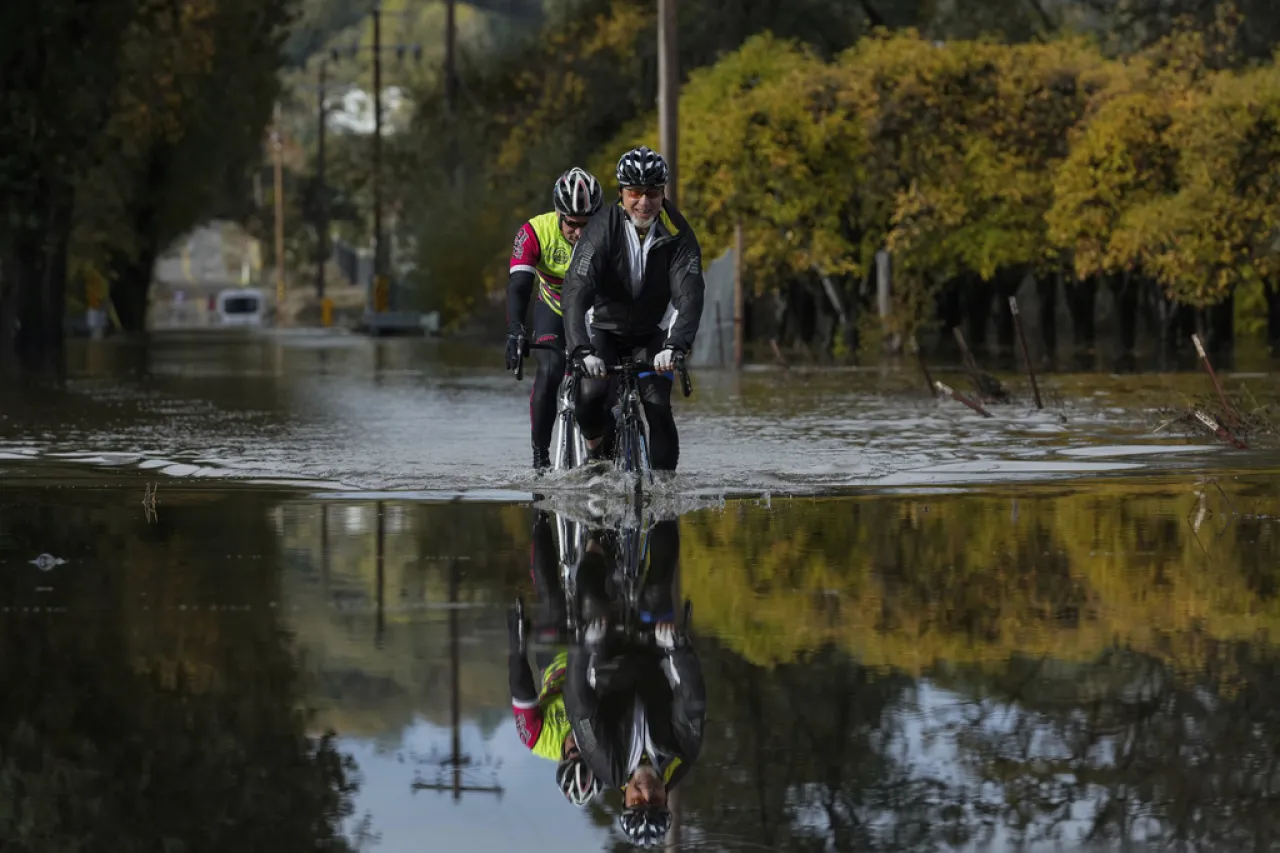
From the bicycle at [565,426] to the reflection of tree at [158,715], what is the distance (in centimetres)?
285

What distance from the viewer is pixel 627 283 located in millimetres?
14773

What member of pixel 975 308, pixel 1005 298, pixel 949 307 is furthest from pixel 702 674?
pixel 949 307

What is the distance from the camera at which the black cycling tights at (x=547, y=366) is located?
632 inches

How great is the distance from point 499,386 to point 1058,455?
16498mm

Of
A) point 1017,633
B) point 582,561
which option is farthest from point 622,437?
point 1017,633

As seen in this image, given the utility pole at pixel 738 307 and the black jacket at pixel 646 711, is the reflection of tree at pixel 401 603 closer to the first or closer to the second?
the black jacket at pixel 646 711

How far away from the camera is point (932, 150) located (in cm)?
5281

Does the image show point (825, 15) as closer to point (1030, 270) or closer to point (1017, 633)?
point (1030, 270)

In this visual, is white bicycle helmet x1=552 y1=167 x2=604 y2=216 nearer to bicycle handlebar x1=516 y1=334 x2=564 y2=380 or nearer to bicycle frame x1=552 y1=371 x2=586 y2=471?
bicycle handlebar x1=516 y1=334 x2=564 y2=380

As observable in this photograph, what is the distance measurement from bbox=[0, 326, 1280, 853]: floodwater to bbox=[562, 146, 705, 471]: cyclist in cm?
69

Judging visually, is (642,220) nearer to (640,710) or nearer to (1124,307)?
(640,710)

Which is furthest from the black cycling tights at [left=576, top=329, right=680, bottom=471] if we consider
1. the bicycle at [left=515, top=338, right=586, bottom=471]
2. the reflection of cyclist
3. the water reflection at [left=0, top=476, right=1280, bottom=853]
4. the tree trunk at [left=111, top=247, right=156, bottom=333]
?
the tree trunk at [left=111, top=247, right=156, bottom=333]

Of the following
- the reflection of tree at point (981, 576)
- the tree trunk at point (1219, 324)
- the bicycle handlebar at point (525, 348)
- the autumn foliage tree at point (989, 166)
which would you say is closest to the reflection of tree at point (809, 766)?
the reflection of tree at point (981, 576)

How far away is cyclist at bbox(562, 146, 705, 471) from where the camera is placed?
14438mm
